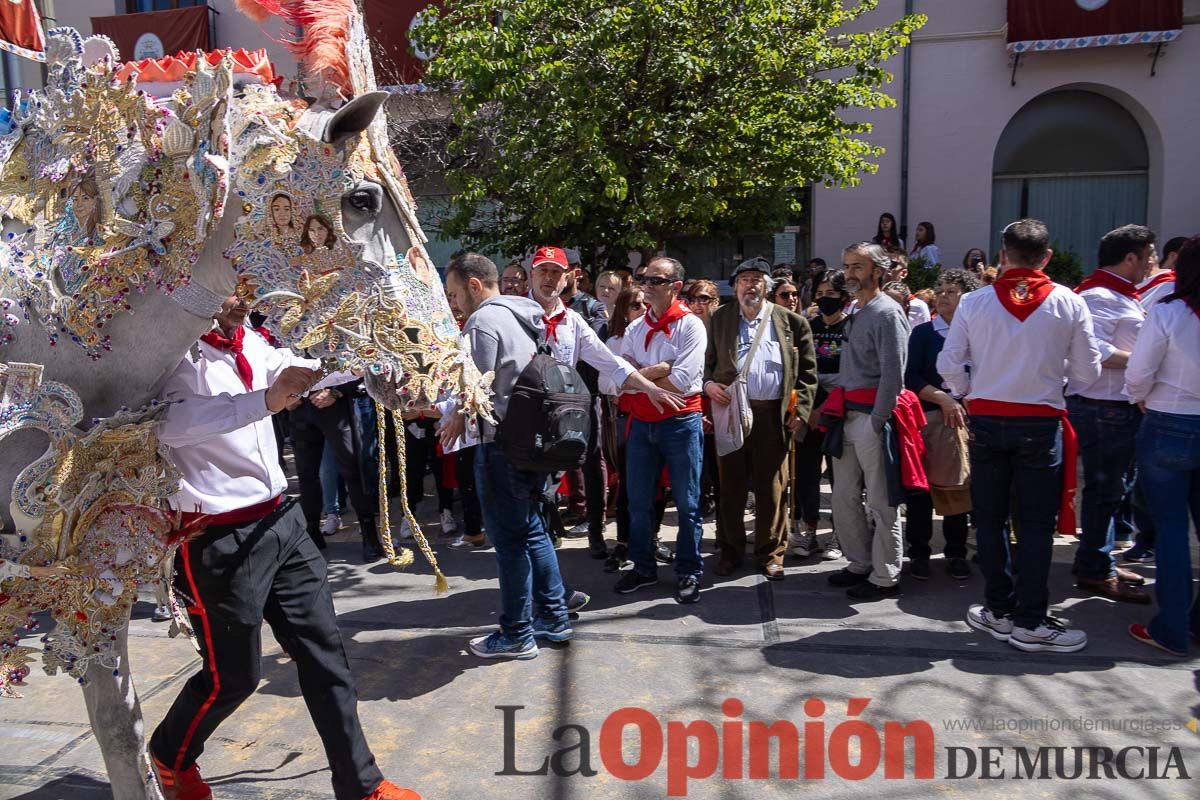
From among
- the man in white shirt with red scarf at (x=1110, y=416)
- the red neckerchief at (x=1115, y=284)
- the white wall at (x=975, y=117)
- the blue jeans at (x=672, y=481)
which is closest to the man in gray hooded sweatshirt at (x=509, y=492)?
the blue jeans at (x=672, y=481)

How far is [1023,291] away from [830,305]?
200cm

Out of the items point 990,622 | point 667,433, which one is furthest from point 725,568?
point 990,622

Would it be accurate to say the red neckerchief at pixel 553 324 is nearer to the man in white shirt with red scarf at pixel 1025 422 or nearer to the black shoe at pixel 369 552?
the black shoe at pixel 369 552

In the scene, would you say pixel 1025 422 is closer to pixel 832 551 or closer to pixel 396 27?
pixel 832 551

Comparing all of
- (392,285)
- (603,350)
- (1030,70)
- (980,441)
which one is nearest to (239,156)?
(392,285)

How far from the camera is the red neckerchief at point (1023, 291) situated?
14.0 ft

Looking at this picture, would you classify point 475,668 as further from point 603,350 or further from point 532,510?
point 603,350

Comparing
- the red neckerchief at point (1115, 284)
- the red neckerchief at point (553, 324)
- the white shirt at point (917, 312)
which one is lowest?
the red neckerchief at point (553, 324)

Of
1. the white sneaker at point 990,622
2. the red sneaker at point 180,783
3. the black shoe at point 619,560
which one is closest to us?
the red sneaker at point 180,783

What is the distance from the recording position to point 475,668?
14.0 ft

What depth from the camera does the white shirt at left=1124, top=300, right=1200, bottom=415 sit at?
13.7ft

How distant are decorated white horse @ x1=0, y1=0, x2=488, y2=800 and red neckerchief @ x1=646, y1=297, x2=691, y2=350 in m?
2.99

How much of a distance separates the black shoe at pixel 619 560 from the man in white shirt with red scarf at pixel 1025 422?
228 cm

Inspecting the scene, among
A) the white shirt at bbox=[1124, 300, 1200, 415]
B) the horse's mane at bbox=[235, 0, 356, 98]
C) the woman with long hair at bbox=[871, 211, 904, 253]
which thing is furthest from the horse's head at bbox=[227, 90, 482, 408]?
the woman with long hair at bbox=[871, 211, 904, 253]
